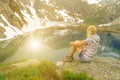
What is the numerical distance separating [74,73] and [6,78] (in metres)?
4.11

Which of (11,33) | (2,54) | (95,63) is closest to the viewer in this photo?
(95,63)

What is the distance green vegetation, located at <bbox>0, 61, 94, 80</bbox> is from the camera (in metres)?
15.2

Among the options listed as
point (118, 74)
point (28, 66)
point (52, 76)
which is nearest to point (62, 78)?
point (52, 76)

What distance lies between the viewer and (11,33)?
190375 millimetres

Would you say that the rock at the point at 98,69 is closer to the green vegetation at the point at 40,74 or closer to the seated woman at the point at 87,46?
the seated woman at the point at 87,46

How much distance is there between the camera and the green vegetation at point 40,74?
15.2 meters

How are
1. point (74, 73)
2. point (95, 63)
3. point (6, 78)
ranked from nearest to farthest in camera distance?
point (6, 78) < point (74, 73) < point (95, 63)

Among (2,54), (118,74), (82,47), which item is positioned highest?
(82,47)


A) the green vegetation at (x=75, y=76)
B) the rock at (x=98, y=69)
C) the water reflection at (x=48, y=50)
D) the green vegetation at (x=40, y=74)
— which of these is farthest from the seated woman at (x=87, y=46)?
the water reflection at (x=48, y=50)

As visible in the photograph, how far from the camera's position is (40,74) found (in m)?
15.6

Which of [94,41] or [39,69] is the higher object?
[94,41]

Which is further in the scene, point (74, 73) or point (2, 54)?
point (2, 54)

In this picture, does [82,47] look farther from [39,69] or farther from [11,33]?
[11,33]

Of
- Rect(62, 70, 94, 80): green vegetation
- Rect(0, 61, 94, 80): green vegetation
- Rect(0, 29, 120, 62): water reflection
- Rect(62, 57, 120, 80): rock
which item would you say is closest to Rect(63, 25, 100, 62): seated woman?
Rect(62, 57, 120, 80): rock
